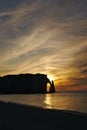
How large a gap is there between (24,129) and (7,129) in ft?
3.50

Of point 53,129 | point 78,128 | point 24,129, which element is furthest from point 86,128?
point 24,129

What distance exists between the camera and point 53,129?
762 inches

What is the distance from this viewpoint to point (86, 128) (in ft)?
63.3

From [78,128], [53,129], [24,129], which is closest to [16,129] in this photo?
[24,129]

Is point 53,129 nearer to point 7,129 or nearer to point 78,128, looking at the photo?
point 78,128

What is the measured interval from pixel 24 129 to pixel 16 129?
0.50m

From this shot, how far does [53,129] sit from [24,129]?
183 centimetres

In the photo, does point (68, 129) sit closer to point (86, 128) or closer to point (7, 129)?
point (86, 128)

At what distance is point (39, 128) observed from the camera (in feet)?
64.8

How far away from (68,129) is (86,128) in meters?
1.17

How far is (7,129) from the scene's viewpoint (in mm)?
19047

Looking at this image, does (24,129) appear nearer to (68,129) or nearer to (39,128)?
(39,128)

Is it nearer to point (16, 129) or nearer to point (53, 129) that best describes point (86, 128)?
point (53, 129)

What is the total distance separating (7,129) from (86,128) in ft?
16.3
